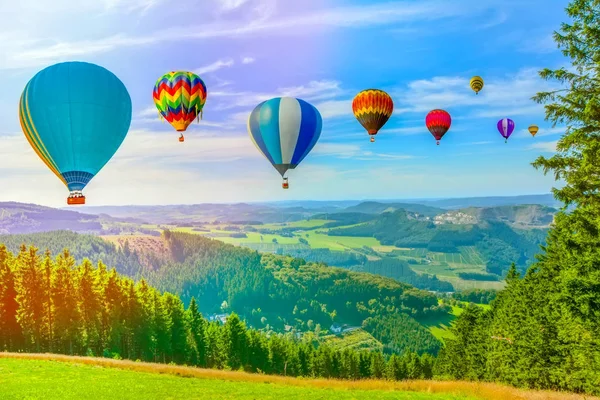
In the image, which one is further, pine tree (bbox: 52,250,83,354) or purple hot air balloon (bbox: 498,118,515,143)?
purple hot air balloon (bbox: 498,118,515,143)

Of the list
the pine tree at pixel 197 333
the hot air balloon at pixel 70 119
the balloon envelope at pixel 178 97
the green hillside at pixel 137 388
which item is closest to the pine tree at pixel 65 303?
the pine tree at pixel 197 333

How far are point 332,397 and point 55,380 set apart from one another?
19.9 meters

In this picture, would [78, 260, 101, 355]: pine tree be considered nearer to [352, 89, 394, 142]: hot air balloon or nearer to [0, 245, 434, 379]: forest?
[0, 245, 434, 379]: forest

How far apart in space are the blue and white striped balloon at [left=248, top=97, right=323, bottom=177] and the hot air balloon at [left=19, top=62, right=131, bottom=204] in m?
→ 14.9

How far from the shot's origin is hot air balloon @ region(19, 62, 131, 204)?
38.6 meters

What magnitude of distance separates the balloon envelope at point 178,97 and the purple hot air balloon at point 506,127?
61944mm

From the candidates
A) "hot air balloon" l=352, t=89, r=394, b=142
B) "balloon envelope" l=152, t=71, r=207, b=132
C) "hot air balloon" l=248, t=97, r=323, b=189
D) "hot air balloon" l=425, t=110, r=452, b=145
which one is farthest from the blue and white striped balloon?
"hot air balloon" l=425, t=110, r=452, b=145

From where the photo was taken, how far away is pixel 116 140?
4188cm

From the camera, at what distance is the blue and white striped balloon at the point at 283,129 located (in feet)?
158

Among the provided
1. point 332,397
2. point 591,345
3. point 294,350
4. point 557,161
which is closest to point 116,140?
point 332,397

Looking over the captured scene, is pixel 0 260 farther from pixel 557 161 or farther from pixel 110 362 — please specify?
pixel 557 161

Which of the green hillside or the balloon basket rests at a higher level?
the balloon basket

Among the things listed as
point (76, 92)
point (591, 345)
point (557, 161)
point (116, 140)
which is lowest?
point (591, 345)

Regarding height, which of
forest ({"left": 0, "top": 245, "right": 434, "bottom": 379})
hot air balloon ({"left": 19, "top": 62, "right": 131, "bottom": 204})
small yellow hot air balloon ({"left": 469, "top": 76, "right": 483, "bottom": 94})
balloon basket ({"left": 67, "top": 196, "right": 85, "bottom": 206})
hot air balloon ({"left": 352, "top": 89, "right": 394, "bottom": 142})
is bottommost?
forest ({"left": 0, "top": 245, "right": 434, "bottom": 379})
